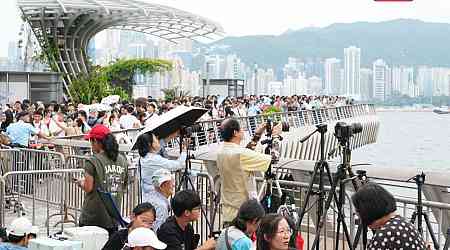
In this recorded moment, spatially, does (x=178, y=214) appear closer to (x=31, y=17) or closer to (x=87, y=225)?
→ (x=87, y=225)

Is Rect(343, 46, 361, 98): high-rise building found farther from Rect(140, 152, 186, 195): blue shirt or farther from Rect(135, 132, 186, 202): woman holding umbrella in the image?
Rect(140, 152, 186, 195): blue shirt

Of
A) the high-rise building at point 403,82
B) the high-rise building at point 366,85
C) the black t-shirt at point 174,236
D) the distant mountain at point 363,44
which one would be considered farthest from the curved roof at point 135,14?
the distant mountain at point 363,44

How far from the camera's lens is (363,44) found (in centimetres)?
18562

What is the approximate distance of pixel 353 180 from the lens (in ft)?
20.2

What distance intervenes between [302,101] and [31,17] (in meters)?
23.5

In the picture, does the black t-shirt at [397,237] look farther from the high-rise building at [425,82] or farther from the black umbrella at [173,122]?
the high-rise building at [425,82]

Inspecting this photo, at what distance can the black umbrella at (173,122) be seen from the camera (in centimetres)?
707

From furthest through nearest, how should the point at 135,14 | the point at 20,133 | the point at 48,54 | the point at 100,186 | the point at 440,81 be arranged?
1. the point at 440,81
2. the point at 48,54
3. the point at 135,14
4. the point at 20,133
5. the point at 100,186

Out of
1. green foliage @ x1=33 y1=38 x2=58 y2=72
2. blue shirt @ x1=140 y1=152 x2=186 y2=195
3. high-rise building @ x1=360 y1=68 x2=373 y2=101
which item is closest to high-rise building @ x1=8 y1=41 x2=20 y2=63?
green foliage @ x1=33 y1=38 x2=58 y2=72

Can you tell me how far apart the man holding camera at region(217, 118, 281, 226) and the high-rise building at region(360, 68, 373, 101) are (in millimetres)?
133203

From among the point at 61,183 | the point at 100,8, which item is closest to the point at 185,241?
the point at 61,183

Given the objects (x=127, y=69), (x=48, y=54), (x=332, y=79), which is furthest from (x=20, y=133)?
(x=332, y=79)

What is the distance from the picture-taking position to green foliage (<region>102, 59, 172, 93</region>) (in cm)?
7044

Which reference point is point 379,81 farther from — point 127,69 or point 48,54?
point 48,54
